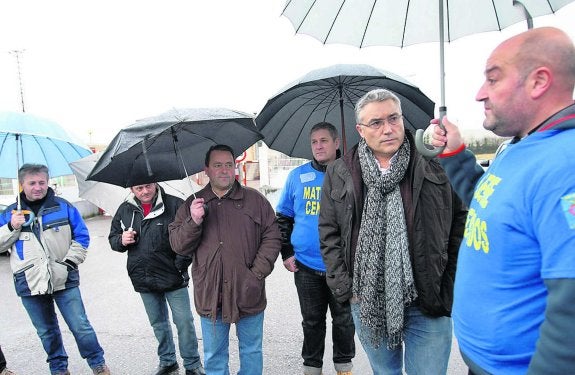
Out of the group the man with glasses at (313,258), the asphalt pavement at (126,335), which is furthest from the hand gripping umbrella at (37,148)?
the man with glasses at (313,258)

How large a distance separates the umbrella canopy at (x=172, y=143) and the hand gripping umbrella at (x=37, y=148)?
2.28ft

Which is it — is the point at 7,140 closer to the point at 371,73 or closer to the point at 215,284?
the point at 215,284

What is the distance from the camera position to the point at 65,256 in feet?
11.0

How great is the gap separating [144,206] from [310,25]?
6.56 ft

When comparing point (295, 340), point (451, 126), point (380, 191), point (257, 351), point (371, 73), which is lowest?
point (295, 340)

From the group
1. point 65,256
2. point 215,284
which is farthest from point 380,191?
point 65,256

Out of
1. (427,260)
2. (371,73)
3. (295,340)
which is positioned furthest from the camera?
(295,340)

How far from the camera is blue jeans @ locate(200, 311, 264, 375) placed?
8.93 ft

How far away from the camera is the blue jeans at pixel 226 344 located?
2.72 metres

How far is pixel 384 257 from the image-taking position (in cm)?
201

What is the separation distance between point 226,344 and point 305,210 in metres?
1.12

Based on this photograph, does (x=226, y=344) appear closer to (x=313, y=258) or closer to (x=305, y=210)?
(x=313, y=258)

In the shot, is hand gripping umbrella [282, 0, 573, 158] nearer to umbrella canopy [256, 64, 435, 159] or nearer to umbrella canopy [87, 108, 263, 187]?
umbrella canopy [256, 64, 435, 159]

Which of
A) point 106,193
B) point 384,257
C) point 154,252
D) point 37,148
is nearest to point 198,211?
point 154,252
